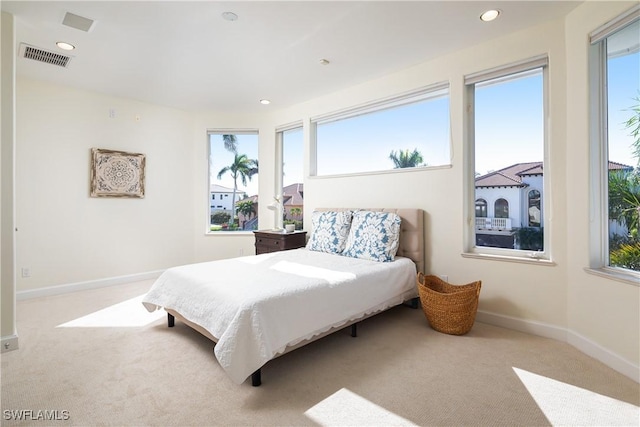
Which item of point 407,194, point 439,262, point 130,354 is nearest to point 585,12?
point 407,194

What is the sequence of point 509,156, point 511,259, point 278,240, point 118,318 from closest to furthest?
1. point 511,259
2. point 509,156
3. point 118,318
4. point 278,240

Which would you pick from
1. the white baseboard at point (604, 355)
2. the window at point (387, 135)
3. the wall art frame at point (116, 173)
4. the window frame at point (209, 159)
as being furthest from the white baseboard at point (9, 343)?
the white baseboard at point (604, 355)

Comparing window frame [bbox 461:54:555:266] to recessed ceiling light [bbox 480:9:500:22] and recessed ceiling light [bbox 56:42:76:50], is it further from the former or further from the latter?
recessed ceiling light [bbox 56:42:76:50]

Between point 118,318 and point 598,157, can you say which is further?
point 118,318

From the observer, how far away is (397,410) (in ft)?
5.43

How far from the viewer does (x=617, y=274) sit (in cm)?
209

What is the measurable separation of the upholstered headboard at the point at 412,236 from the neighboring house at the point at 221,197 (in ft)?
9.59

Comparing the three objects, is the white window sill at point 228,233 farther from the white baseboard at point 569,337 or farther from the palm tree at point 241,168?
the white baseboard at point 569,337

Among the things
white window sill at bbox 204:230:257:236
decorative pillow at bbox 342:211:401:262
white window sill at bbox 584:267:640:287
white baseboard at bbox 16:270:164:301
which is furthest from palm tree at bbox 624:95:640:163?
white baseboard at bbox 16:270:164:301

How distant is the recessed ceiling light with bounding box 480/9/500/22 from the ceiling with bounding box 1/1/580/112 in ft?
0.16

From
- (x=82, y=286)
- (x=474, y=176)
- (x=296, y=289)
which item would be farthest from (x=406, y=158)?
(x=82, y=286)

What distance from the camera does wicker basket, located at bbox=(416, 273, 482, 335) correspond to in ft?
8.29

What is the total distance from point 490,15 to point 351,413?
304cm

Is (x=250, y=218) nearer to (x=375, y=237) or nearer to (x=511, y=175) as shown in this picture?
(x=375, y=237)
